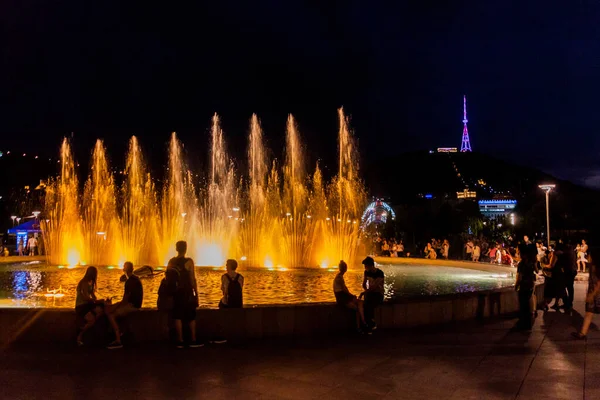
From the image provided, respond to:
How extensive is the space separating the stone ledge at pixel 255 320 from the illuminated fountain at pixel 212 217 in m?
14.8

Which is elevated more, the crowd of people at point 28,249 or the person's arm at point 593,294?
the crowd of people at point 28,249

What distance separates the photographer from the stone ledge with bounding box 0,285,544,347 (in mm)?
8164

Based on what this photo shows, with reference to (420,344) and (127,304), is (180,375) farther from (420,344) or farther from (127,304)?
(420,344)

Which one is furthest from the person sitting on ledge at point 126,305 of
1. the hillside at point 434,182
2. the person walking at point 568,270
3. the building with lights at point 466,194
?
the building with lights at point 466,194

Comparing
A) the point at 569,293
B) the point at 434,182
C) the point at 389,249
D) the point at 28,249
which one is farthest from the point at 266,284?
the point at 434,182

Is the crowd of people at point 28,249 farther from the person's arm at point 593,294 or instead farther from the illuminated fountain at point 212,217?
the person's arm at point 593,294

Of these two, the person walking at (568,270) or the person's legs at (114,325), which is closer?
the person's legs at (114,325)

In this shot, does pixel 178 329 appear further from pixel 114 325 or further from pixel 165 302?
pixel 114 325

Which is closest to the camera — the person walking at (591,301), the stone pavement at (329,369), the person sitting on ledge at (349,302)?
the stone pavement at (329,369)

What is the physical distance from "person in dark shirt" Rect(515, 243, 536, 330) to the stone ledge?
1.04m

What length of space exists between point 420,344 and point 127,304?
437cm

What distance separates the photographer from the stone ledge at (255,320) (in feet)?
26.8

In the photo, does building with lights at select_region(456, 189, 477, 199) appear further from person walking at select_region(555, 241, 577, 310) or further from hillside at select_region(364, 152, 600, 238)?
person walking at select_region(555, 241, 577, 310)

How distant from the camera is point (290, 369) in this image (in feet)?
22.2
